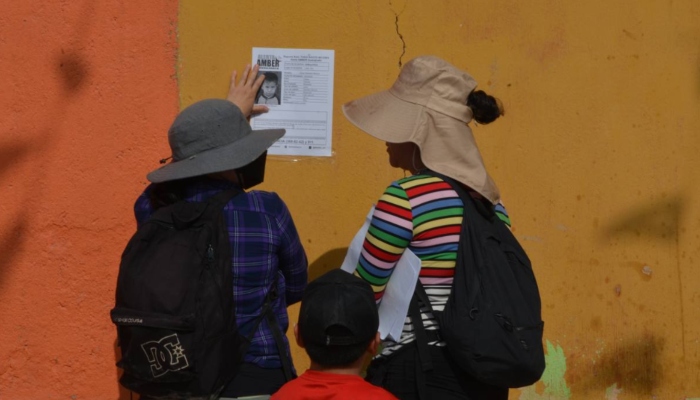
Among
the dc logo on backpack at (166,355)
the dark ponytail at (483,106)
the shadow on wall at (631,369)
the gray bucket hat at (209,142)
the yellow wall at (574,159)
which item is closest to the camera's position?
the dc logo on backpack at (166,355)

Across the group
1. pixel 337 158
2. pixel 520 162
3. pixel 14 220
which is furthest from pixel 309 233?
pixel 14 220

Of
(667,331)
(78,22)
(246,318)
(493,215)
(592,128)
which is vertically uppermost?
(78,22)

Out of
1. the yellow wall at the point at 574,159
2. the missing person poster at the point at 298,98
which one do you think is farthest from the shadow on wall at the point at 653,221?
the missing person poster at the point at 298,98

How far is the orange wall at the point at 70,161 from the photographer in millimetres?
4434

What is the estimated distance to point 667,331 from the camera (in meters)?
4.68

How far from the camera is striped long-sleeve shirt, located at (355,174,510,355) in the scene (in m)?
2.86

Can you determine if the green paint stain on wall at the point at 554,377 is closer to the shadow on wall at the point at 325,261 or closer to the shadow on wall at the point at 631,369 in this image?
the shadow on wall at the point at 631,369

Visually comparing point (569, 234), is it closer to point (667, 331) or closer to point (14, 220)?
point (667, 331)

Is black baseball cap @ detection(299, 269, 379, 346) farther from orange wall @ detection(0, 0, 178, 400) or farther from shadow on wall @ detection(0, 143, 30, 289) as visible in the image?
A: shadow on wall @ detection(0, 143, 30, 289)

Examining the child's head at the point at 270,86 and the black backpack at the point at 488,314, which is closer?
the black backpack at the point at 488,314

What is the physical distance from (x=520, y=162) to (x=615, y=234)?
0.62 m

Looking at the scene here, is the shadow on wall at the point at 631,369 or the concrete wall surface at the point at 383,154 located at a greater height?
the concrete wall surface at the point at 383,154

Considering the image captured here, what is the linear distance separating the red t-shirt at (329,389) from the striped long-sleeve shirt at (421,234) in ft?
1.42

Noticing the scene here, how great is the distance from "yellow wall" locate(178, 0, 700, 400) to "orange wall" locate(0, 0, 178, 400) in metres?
0.32
